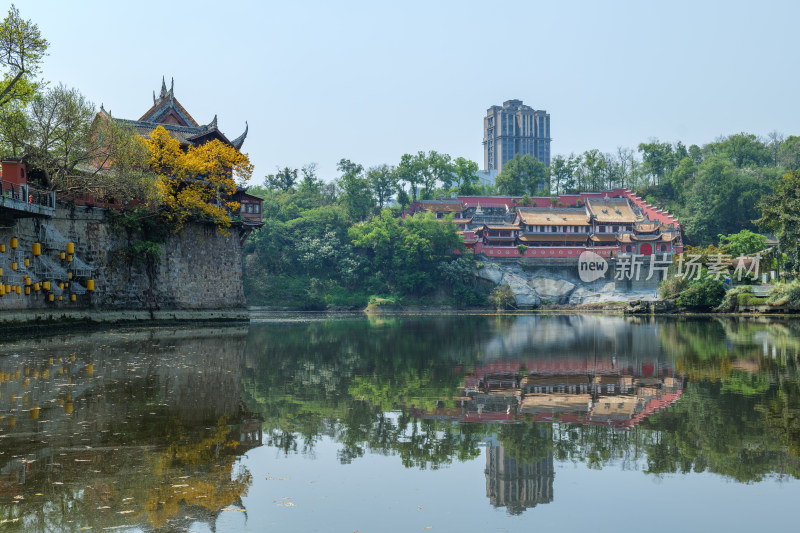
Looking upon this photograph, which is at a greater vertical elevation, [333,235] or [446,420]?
[333,235]

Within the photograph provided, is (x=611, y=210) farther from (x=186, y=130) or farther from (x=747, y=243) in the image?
(x=186, y=130)

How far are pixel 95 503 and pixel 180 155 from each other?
3463 cm

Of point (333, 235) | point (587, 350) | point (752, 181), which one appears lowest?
point (587, 350)

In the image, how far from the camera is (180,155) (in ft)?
129

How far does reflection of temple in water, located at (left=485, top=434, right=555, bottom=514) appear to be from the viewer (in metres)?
7.56

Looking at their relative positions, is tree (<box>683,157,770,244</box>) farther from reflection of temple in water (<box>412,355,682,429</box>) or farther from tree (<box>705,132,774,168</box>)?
reflection of temple in water (<box>412,355,682,429</box>)

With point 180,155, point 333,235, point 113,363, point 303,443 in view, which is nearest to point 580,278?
point 333,235

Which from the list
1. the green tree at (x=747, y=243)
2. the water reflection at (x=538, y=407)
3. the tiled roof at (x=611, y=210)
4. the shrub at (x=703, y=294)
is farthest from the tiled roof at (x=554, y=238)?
the water reflection at (x=538, y=407)

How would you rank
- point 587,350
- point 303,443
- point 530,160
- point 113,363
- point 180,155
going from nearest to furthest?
point 303,443
point 113,363
point 587,350
point 180,155
point 530,160

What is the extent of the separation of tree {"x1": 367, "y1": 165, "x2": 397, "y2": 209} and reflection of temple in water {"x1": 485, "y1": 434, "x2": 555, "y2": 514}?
87.4 m

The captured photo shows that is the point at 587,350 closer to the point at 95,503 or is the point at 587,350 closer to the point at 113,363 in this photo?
the point at 113,363

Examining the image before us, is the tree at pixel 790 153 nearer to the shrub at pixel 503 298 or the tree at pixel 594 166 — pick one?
the tree at pixel 594 166

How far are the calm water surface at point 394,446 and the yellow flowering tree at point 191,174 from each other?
2050 cm

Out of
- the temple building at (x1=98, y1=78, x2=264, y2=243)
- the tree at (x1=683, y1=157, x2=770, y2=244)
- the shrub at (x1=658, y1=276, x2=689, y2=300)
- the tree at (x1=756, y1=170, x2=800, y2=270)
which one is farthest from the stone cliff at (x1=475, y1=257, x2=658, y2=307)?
the temple building at (x1=98, y1=78, x2=264, y2=243)
